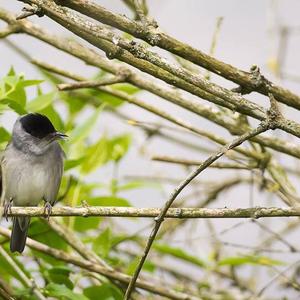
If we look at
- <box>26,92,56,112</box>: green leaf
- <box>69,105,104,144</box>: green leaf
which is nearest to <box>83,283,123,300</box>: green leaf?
<box>69,105,104,144</box>: green leaf

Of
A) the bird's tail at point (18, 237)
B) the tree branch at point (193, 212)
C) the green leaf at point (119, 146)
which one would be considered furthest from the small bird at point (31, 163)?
the tree branch at point (193, 212)

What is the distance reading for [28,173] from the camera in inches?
162

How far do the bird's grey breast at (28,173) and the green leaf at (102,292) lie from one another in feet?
3.46

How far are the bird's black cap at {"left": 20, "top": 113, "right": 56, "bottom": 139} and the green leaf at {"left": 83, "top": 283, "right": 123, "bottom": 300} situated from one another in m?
1.03

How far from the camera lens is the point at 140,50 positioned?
82.3 inches

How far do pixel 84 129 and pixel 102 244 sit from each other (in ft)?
1.52

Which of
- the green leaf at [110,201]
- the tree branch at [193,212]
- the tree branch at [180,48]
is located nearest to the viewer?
the tree branch at [180,48]

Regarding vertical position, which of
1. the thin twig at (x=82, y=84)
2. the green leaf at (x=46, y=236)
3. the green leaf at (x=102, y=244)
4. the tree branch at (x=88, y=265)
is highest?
the thin twig at (x=82, y=84)

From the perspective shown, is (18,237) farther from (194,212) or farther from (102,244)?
Answer: (194,212)

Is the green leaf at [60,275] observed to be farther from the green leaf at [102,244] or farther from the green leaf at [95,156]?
the green leaf at [95,156]

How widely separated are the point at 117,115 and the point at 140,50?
83.1 inches

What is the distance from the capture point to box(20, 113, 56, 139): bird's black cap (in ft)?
12.6

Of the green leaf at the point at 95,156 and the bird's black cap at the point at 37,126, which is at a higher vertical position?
the bird's black cap at the point at 37,126

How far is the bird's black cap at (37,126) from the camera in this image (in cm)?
384
